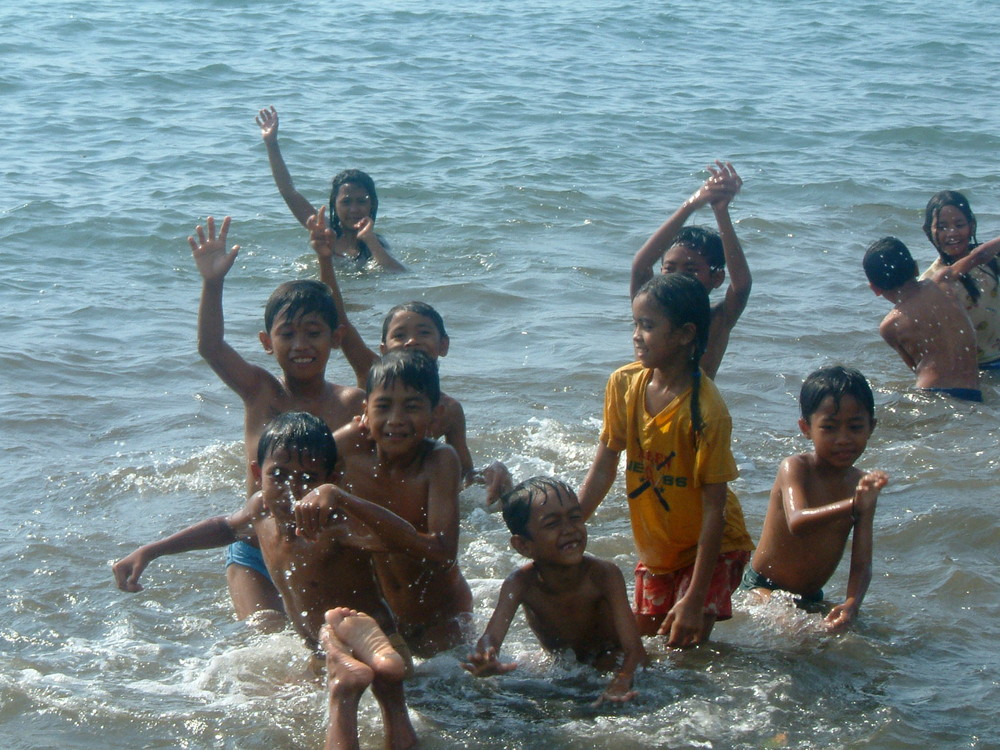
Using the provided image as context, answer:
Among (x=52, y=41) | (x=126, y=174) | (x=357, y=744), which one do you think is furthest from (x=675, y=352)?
(x=52, y=41)

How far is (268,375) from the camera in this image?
15.5ft

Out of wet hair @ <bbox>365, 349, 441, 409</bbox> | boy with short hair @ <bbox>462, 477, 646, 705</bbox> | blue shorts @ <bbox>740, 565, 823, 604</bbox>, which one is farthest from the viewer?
blue shorts @ <bbox>740, 565, 823, 604</bbox>

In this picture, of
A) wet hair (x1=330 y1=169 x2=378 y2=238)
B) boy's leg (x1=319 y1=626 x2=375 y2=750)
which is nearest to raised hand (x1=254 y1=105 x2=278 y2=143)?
wet hair (x1=330 y1=169 x2=378 y2=238)

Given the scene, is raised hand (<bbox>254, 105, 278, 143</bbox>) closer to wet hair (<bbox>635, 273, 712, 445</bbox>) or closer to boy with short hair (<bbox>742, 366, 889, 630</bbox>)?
wet hair (<bbox>635, 273, 712, 445</bbox>)

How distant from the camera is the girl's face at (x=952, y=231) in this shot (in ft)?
23.7

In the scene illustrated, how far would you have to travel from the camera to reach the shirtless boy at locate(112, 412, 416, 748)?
3850 millimetres

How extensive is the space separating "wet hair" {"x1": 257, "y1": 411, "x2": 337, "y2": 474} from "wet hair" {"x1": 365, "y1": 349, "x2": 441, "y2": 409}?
0.22m

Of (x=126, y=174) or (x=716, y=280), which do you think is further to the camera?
(x=126, y=174)

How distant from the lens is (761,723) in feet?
12.4

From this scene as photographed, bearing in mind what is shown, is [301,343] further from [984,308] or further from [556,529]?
[984,308]

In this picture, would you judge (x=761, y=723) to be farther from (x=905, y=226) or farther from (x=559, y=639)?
(x=905, y=226)

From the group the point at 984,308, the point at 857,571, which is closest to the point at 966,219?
the point at 984,308

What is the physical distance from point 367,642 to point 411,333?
5.35ft

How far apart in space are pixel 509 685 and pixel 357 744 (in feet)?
2.66
